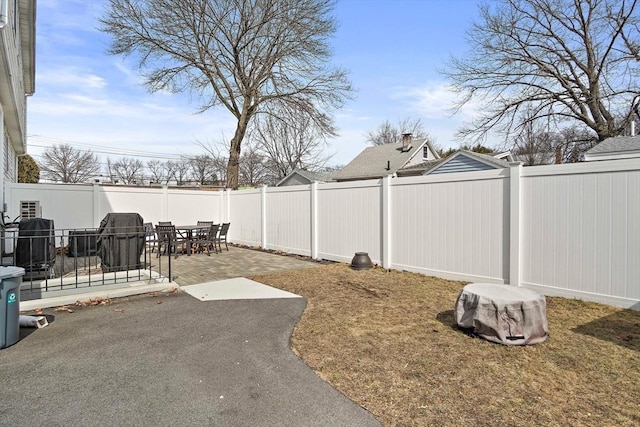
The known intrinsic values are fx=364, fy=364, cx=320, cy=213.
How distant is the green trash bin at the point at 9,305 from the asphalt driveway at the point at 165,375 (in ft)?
0.46

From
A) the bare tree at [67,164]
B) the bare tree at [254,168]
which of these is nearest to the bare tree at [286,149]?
the bare tree at [254,168]

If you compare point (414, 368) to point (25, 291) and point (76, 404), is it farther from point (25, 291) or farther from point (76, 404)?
point (25, 291)

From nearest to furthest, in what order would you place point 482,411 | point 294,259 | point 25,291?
point 482,411, point 25,291, point 294,259

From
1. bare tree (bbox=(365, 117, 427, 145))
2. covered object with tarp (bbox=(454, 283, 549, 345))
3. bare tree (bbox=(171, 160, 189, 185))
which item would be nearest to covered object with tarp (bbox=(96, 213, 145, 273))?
covered object with tarp (bbox=(454, 283, 549, 345))

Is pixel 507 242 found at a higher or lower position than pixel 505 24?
lower

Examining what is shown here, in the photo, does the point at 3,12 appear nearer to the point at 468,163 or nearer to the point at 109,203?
the point at 109,203

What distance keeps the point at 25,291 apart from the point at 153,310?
8.15ft

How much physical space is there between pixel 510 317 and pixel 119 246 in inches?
278

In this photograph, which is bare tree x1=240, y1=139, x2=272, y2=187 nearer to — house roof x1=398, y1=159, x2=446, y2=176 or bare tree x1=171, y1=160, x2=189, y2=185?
house roof x1=398, y1=159, x2=446, y2=176

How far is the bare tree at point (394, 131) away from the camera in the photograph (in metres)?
38.8

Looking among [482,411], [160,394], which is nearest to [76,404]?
[160,394]

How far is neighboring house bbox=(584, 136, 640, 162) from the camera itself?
496 inches

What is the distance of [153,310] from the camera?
5.21m

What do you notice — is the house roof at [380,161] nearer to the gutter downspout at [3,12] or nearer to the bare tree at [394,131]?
the bare tree at [394,131]
